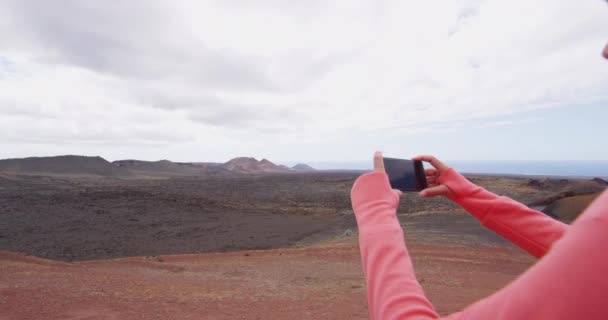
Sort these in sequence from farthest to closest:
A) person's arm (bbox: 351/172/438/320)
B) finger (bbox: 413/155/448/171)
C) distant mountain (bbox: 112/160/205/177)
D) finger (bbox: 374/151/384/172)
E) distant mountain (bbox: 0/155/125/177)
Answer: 1. distant mountain (bbox: 112/160/205/177)
2. distant mountain (bbox: 0/155/125/177)
3. finger (bbox: 413/155/448/171)
4. finger (bbox: 374/151/384/172)
5. person's arm (bbox: 351/172/438/320)

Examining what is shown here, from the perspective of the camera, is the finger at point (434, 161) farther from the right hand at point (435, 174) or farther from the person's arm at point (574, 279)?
the person's arm at point (574, 279)

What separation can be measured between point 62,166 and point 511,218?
88.4 metres

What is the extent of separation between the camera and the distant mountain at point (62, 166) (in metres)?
73.7

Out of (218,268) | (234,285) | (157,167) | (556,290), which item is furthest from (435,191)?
(157,167)

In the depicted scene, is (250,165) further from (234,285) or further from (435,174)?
(435,174)

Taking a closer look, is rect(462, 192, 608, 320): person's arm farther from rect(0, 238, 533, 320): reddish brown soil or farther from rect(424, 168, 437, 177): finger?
rect(0, 238, 533, 320): reddish brown soil

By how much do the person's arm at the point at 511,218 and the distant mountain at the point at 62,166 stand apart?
3190 inches

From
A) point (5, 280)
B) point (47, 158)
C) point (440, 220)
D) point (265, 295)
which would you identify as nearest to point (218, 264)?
point (265, 295)

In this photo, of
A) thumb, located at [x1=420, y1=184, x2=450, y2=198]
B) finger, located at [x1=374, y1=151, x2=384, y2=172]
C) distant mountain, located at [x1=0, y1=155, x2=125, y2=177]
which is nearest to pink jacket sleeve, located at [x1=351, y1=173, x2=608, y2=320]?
finger, located at [x1=374, y1=151, x2=384, y2=172]

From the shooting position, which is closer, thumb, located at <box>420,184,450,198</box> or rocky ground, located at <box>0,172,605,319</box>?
thumb, located at <box>420,184,450,198</box>

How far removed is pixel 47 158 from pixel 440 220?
82.4 meters

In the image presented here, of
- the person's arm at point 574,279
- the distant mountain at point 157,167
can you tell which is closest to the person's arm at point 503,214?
the person's arm at point 574,279

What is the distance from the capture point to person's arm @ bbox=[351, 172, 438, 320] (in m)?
Answer: 0.87

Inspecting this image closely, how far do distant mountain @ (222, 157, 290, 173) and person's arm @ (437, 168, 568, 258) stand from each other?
131935mm
